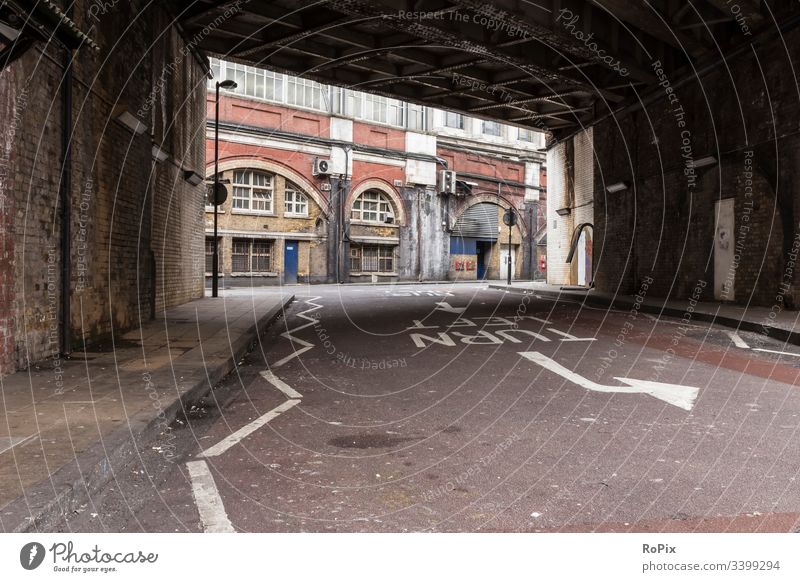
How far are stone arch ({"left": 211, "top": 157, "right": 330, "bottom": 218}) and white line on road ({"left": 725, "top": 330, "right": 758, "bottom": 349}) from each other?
24.4 m

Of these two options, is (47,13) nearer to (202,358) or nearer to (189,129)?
(202,358)

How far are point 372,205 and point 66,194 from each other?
97.6 ft

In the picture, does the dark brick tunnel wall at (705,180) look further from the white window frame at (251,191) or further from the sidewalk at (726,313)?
the white window frame at (251,191)

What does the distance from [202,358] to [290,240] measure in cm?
2559

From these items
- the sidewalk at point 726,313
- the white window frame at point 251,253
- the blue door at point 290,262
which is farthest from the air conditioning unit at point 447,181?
the sidewalk at point 726,313

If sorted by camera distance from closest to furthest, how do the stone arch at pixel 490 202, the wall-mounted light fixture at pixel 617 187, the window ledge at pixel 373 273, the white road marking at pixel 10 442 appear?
the white road marking at pixel 10 442 < the wall-mounted light fixture at pixel 617 187 < the window ledge at pixel 373 273 < the stone arch at pixel 490 202

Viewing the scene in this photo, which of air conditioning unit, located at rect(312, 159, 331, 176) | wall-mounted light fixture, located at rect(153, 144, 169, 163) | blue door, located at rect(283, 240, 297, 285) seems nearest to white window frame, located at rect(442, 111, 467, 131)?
air conditioning unit, located at rect(312, 159, 331, 176)

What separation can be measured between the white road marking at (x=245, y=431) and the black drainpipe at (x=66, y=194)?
339 cm

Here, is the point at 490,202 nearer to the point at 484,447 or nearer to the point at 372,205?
the point at 372,205

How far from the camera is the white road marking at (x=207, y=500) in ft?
9.48

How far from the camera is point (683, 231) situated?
17266mm

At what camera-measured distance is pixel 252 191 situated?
30.7 meters

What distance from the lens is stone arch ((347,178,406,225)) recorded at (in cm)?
3471

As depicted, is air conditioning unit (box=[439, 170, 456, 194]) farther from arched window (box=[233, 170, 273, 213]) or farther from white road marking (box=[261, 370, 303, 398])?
white road marking (box=[261, 370, 303, 398])
